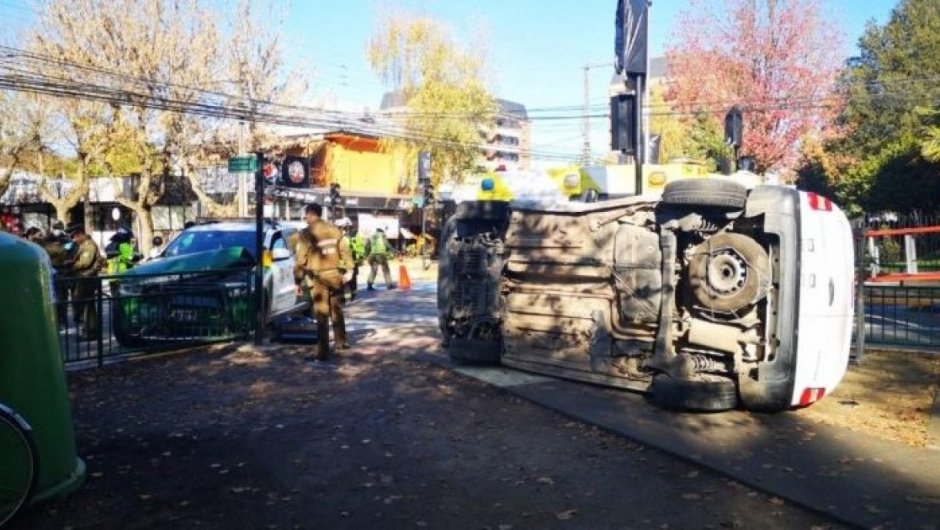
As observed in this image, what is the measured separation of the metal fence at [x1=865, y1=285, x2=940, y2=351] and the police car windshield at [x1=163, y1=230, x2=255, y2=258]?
8.77 metres

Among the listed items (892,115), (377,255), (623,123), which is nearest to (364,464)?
(623,123)

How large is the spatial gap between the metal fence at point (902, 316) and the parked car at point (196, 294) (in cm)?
792

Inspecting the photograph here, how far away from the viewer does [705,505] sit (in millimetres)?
4625

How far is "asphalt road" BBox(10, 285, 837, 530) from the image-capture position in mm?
4535

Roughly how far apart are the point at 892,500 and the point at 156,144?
96.2ft

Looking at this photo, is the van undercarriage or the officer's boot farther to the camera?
the officer's boot

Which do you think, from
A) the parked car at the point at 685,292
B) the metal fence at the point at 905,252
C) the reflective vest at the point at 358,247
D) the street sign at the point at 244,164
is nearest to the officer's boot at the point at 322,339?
the parked car at the point at 685,292

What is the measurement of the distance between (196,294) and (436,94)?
3110 centimetres

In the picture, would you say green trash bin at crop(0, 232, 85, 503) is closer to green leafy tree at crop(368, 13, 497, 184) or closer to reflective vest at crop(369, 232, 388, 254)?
reflective vest at crop(369, 232, 388, 254)

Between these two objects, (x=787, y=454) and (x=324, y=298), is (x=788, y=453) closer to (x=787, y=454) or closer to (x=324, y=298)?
(x=787, y=454)

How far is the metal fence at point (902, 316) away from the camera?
9898 mm

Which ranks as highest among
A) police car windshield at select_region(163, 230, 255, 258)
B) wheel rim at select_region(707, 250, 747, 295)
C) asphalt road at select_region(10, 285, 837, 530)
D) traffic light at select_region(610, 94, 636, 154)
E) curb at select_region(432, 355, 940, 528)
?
traffic light at select_region(610, 94, 636, 154)

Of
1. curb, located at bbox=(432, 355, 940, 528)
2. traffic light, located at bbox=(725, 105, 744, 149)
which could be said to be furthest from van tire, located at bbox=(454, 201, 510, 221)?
traffic light, located at bbox=(725, 105, 744, 149)

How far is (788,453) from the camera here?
550cm
